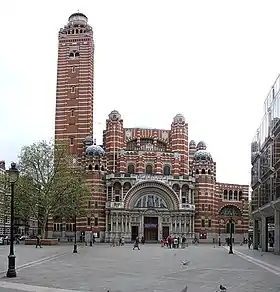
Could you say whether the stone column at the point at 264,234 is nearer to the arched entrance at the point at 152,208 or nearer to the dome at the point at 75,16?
the arched entrance at the point at 152,208

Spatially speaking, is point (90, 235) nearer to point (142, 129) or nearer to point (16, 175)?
point (142, 129)

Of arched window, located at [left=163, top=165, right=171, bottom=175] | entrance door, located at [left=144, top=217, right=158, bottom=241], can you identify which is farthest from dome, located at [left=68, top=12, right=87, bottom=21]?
entrance door, located at [left=144, top=217, right=158, bottom=241]

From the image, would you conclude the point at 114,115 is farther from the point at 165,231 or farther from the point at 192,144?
the point at 192,144

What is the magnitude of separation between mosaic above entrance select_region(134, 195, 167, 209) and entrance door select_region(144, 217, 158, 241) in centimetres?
228

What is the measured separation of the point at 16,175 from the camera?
24.3m

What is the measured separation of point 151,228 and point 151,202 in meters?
4.56

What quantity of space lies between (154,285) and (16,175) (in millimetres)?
7958

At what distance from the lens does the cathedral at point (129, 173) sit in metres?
96.5

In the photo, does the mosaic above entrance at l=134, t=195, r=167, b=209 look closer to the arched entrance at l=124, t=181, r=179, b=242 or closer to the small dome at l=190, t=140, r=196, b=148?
the arched entrance at l=124, t=181, r=179, b=242

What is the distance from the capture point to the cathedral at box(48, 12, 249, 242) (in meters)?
96.5

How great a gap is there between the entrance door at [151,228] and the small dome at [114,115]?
1865 cm

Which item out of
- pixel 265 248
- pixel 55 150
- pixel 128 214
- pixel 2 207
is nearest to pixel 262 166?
pixel 265 248

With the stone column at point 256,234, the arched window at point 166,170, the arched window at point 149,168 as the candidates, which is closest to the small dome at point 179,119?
the arched window at point 166,170

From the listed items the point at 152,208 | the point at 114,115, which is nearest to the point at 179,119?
the point at 114,115
